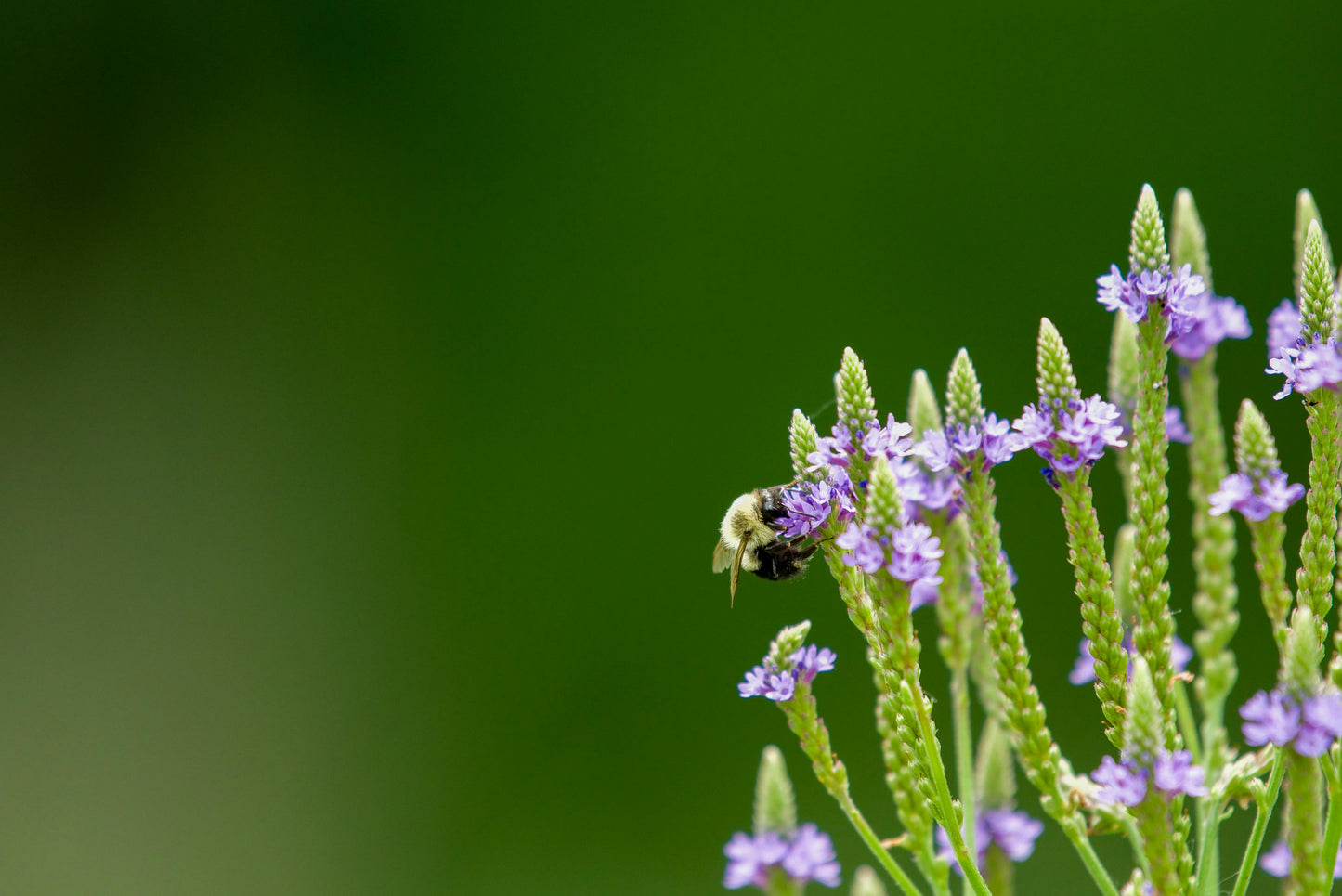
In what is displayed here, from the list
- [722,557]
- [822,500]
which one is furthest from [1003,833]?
[722,557]

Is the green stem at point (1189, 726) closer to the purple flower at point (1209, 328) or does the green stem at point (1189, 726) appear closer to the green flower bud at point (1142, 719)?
the green flower bud at point (1142, 719)

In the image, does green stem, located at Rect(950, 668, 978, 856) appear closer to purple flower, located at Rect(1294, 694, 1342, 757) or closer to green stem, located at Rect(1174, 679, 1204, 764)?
green stem, located at Rect(1174, 679, 1204, 764)

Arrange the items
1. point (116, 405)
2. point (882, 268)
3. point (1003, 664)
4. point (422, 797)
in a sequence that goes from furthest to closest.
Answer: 1. point (116, 405)
2. point (422, 797)
3. point (882, 268)
4. point (1003, 664)

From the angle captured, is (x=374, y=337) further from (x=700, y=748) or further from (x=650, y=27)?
(x=700, y=748)

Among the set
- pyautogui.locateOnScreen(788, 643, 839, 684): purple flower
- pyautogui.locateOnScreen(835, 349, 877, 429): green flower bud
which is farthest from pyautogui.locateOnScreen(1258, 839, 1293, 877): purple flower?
pyautogui.locateOnScreen(835, 349, 877, 429): green flower bud

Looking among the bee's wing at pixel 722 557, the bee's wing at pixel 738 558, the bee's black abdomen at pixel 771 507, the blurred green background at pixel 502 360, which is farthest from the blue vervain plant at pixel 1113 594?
the blurred green background at pixel 502 360

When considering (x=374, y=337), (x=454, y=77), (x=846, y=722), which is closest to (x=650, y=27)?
(x=454, y=77)

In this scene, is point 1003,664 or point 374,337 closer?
point 1003,664
